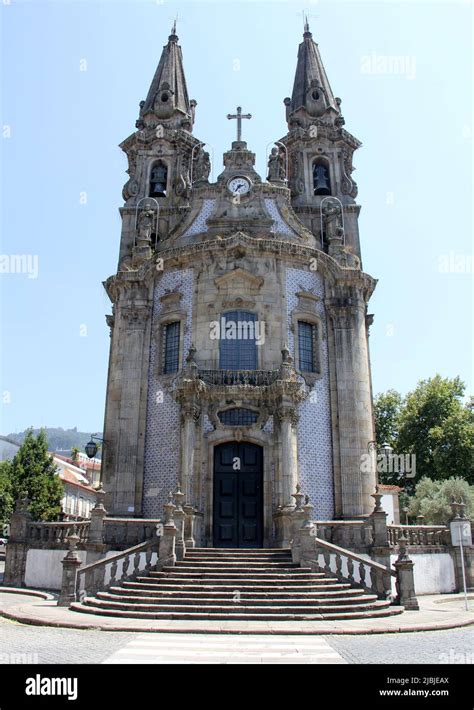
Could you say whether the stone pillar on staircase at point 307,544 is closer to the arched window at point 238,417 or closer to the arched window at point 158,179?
the arched window at point 238,417

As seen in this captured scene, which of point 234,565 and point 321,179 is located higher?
point 321,179

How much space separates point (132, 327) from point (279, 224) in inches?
291

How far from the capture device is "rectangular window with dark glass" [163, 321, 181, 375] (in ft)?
74.3

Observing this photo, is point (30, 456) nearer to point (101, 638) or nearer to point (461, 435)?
point (461, 435)

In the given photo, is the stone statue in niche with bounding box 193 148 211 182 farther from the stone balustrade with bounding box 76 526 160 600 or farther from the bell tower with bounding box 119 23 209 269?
the stone balustrade with bounding box 76 526 160 600

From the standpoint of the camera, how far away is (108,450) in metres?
22.0

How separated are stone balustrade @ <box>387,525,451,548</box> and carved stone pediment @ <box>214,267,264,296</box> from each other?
10.0 metres

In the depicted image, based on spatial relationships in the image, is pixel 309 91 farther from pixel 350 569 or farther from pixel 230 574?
pixel 230 574

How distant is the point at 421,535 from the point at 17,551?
13603 millimetres

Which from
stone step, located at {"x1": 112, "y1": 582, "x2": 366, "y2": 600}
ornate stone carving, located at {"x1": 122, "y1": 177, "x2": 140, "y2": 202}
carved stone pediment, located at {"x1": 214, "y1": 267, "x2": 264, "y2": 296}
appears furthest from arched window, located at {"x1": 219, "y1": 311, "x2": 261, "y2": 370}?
stone step, located at {"x1": 112, "y1": 582, "x2": 366, "y2": 600}

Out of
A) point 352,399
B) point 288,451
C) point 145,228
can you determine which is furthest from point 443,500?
point 145,228

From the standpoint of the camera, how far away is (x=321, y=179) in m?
28.2

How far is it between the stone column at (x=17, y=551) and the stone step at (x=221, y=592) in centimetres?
711
